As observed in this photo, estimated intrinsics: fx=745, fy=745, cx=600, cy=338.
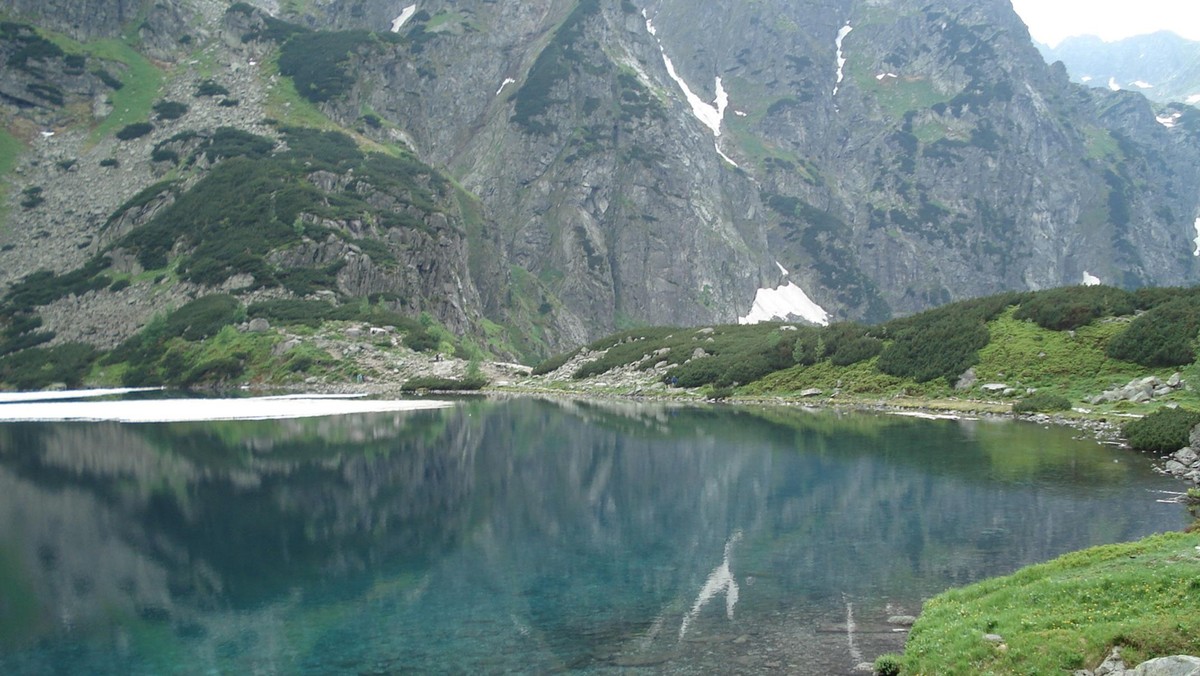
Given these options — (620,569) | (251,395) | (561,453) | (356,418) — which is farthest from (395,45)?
(620,569)

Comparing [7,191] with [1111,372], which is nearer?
[1111,372]

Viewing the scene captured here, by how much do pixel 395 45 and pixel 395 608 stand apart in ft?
663

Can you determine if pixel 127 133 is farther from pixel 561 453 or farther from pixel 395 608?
pixel 395 608

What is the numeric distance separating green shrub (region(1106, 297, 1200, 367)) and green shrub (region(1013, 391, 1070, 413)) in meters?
6.01

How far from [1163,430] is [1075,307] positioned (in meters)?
30.4

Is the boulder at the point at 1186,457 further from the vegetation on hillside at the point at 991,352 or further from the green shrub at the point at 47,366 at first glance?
the green shrub at the point at 47,366

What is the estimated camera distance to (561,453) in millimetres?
42688

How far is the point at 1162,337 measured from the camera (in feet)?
165

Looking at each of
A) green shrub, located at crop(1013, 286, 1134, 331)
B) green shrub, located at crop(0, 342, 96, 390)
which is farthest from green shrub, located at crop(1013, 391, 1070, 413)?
green shrub, located at crop(0, 342, 96, 390)

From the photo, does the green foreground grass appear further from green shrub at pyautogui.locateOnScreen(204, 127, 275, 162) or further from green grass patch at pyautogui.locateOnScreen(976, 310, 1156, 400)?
green shrub at pyautogui.locateOnScreen(204, 127, 275, 162)

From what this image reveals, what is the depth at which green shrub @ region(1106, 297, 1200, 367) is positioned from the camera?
4903cm

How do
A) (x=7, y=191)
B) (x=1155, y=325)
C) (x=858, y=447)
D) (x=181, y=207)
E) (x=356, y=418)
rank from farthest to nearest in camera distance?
(x=7, y=191) → (x=181, y=207) → (x=356, y=418) → (x=1155, y=325) → (x=858, y=447)

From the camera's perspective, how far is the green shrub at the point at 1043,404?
49625mm

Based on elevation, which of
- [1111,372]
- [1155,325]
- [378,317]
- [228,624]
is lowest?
[228,624]
